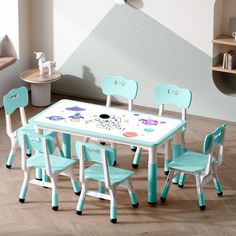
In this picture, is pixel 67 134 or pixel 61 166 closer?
pixel 61 166

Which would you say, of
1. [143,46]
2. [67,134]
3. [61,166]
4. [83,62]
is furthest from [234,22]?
[61,166]

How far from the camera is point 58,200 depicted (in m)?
6.78

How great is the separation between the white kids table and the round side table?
1.78m

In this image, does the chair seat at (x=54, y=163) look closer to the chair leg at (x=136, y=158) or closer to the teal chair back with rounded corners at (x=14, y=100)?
the teal chair back with rounded corners at (x=14, y=100)

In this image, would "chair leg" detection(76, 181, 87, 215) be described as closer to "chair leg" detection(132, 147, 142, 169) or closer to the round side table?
"chair leg" detection(132, 147, 142, 169)

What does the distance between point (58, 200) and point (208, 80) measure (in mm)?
2980

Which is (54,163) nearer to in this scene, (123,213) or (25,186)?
(25,186)

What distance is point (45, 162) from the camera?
651 centimetres

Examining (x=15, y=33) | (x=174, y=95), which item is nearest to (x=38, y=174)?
(x=174, y=95)

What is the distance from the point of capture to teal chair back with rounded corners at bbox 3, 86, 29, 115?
7268 millimetres

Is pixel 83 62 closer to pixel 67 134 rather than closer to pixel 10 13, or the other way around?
pixel 10 13

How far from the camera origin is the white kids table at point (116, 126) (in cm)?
657

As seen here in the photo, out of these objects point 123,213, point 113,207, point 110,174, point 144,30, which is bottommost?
point 123,213

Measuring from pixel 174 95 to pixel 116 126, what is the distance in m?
0.99
